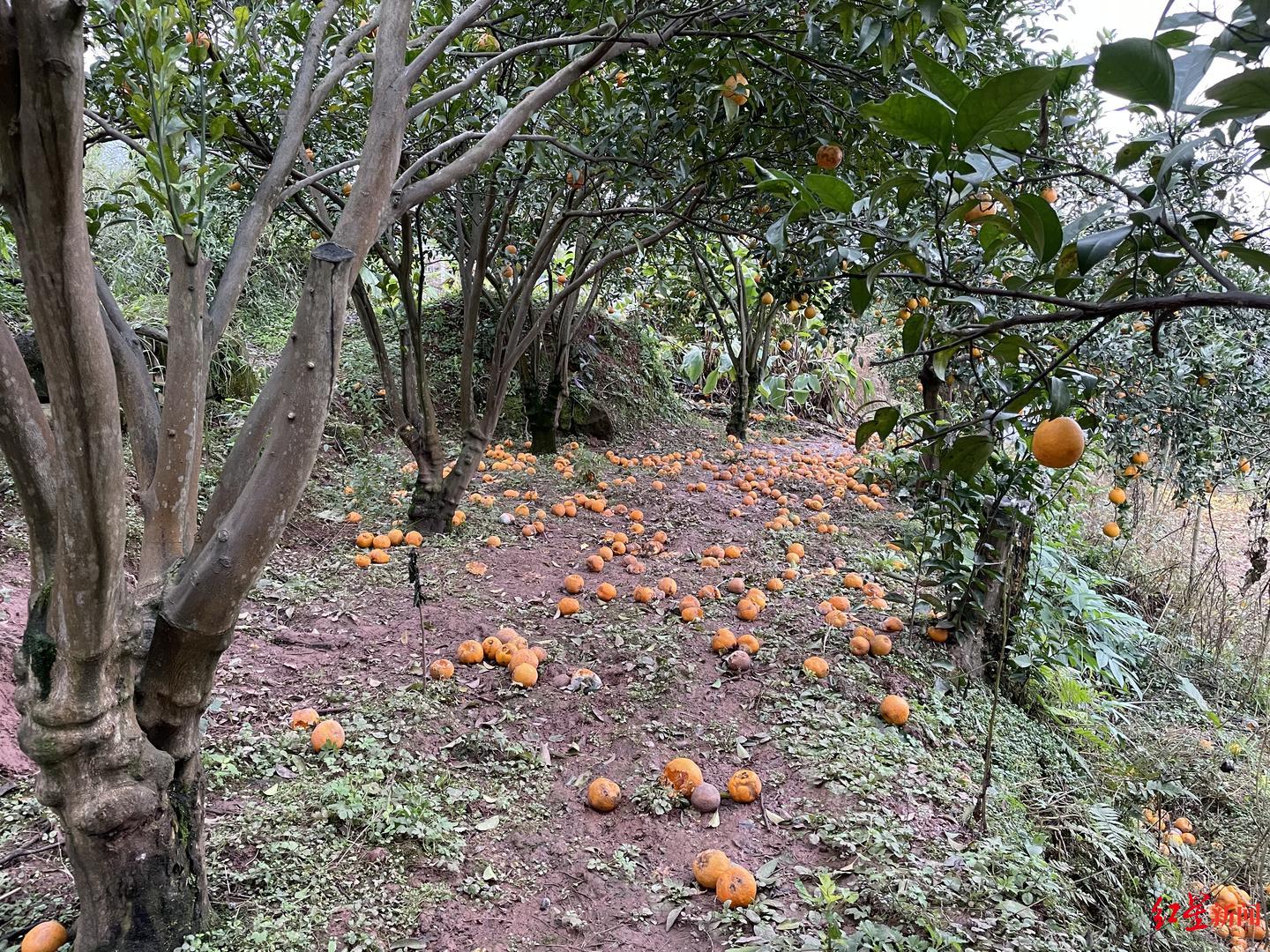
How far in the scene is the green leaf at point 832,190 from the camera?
3.34 ft

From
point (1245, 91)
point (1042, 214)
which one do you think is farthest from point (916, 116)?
point (1245, 91)

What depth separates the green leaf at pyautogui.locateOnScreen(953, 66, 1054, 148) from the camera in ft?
2.67

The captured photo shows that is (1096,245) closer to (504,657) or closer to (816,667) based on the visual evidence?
(816,667)

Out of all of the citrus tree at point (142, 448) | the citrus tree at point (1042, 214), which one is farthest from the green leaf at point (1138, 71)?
the citrus tree at point (142, 448)

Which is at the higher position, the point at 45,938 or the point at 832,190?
the point at 832,190

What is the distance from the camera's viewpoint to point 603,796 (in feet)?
7.43

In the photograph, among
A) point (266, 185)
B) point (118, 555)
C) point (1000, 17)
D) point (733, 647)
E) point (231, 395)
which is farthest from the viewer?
point (231, 395)

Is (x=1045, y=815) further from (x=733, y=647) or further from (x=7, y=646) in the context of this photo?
(x=7, y=646)

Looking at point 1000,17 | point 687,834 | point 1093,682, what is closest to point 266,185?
point 687,834

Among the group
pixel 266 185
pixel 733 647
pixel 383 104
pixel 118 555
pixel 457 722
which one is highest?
pixel 383 104

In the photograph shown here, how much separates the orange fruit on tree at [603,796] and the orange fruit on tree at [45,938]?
132 centimetres

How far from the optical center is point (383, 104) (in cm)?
181

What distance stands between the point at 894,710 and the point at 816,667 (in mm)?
342

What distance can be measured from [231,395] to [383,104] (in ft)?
15.4
